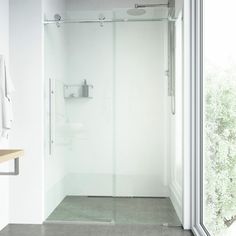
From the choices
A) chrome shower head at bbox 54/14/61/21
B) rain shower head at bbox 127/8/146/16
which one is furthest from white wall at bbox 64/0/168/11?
rain shower head at bbox 127/8/146/16

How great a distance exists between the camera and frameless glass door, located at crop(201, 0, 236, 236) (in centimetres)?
243

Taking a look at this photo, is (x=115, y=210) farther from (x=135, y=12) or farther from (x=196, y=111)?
(x=135, y=12)

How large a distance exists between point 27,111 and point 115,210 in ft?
4.71

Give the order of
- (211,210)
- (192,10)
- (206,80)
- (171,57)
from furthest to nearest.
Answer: (171,57) < (192,10) < (206,80) < (211,210)

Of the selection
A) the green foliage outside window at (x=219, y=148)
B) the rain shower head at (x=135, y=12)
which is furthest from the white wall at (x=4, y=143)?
the green foliage outside window at (x=219, y=148)

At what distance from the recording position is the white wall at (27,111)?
3.84m

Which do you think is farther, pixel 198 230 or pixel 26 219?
pixel 26 219

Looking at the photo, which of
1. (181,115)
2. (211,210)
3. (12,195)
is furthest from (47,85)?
(211,210)

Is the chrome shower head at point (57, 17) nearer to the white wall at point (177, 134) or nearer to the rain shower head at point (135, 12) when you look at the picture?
the rain shower head at point (135, 12)

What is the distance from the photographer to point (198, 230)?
346 cm

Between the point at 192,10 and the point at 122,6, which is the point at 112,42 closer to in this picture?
the point at 122,6

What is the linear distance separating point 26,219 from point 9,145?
0.82 m

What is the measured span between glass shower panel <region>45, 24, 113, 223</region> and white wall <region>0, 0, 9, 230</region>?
16.7 inches

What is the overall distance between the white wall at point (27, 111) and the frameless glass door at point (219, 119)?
1714 millimetres
